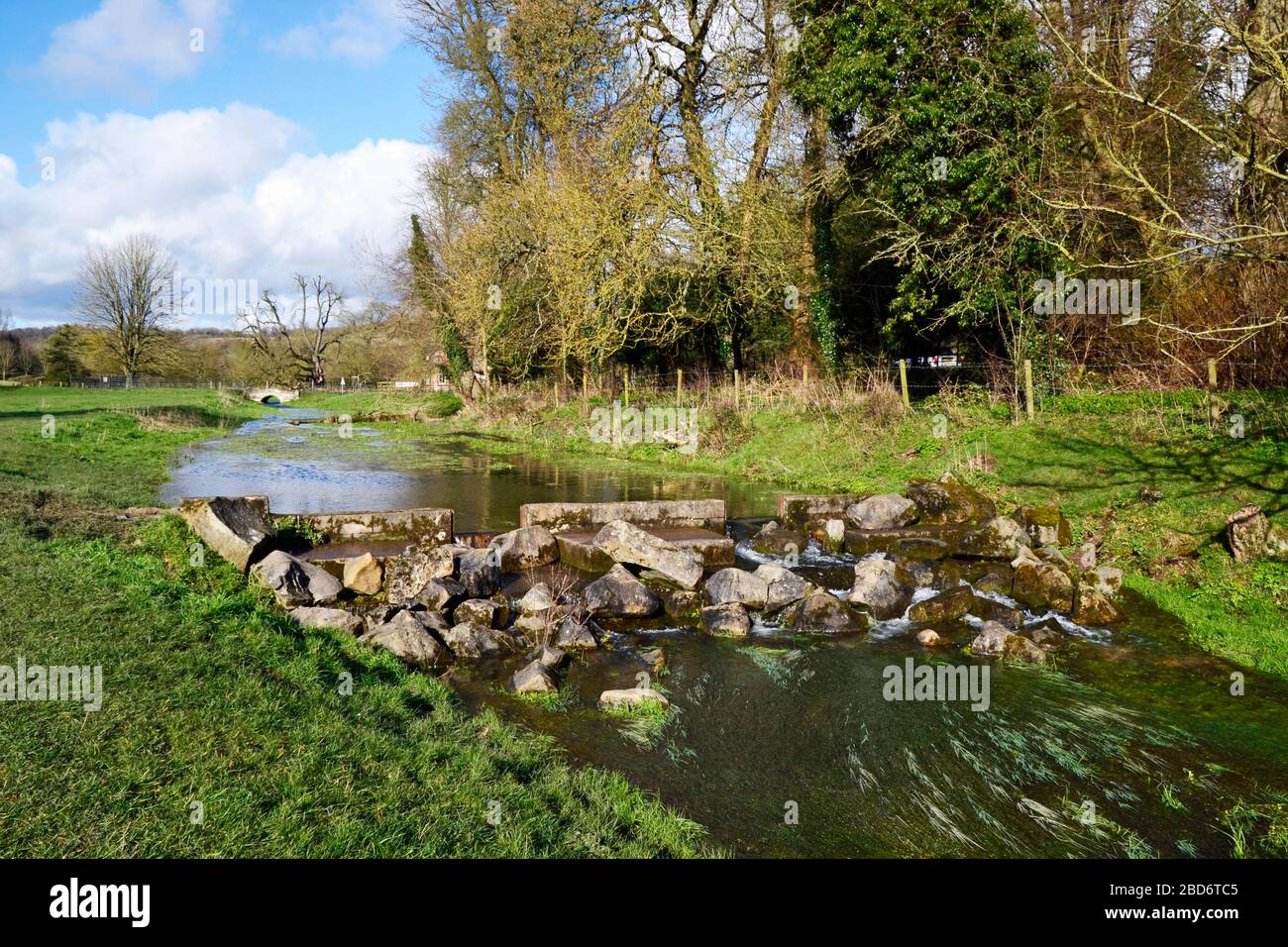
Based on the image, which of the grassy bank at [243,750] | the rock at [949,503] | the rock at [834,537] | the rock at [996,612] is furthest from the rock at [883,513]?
the grassy bank at [243,750]

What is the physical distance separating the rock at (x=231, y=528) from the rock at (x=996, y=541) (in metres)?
9.45

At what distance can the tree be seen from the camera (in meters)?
58.4

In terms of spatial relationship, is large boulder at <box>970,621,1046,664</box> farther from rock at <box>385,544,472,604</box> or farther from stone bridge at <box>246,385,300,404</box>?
stone bridge at <box>246,385,300,404</box>

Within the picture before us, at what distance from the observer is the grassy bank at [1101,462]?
9.25m

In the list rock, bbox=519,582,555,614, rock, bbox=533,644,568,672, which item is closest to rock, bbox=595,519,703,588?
rock, bbox=519,582,555,614

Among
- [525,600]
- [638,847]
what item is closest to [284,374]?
[525,600]

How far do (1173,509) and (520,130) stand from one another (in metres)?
28.3

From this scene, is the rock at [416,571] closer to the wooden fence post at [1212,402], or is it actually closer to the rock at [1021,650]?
the rock at [1021,650]

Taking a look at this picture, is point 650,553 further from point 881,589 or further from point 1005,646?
point 1005,646

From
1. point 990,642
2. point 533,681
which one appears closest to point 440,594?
point 533,681

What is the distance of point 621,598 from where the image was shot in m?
9.14
